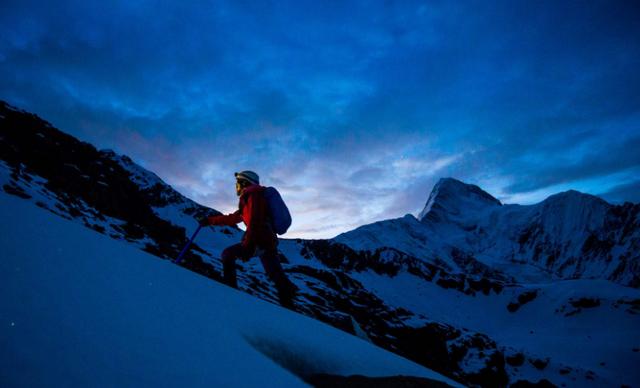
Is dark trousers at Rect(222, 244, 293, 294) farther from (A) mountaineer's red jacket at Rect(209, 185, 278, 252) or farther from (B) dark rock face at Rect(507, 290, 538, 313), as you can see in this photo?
(B) dark rock face at Rect(507, 290, 538, 313)

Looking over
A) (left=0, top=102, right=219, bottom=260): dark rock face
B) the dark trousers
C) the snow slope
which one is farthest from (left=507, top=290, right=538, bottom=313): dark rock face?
the snow slope

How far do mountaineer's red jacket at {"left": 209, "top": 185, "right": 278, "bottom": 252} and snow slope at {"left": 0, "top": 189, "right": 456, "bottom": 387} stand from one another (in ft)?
7.10

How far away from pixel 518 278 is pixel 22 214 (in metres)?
218

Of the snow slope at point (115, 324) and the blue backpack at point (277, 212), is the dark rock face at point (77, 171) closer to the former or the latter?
the blue backpack at point (277, 212)

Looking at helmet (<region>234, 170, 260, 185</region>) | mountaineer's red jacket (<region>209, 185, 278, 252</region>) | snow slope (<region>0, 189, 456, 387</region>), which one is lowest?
snow slope (<region>0, 189, 456, 387</region>)

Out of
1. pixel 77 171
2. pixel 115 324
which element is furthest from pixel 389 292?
pixel 115 324

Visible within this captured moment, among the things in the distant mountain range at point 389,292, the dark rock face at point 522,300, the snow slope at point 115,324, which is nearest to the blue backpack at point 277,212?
the distant mountain range at point 389,292

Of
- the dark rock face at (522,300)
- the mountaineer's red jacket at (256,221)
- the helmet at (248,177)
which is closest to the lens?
the mountaineer's red jacket at (256,221)

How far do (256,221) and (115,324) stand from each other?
344 centimetres

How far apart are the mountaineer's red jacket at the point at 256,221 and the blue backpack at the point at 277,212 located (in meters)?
0.07

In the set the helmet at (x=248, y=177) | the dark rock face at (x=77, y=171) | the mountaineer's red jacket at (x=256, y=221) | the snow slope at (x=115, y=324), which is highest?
the dark rock face at (x=77, y=171)

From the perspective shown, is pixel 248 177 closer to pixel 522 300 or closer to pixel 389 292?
pixel 389 292

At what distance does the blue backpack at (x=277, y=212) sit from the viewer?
4.92m

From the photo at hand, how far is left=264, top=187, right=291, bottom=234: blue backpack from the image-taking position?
4922mm
